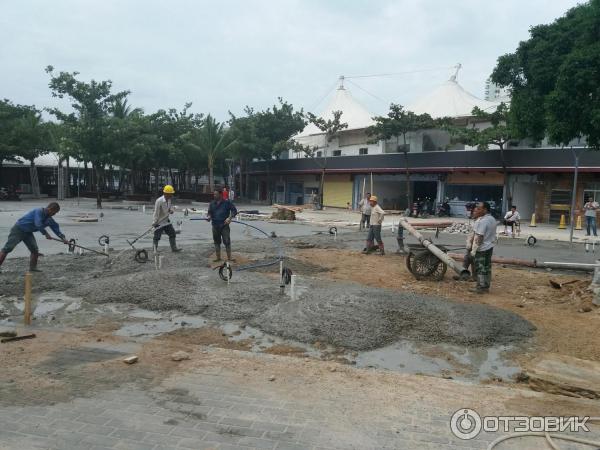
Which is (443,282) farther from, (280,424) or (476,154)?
(476,154)

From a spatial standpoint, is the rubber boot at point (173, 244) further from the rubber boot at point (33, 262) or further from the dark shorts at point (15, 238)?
the dark shorts at point (15, 238)

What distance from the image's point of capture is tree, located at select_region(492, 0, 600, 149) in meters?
9.80

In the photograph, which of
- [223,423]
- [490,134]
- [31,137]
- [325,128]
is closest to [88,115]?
[31,137]

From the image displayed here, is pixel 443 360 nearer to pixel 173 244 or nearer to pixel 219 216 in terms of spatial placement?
pixel 219 216

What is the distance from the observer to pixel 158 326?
6711 millimetres

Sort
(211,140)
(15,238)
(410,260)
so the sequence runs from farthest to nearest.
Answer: (211,140), (410,260), (15,238)

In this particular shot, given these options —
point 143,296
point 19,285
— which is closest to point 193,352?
point 143,296

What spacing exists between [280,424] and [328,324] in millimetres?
2609

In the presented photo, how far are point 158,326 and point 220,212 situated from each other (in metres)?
4.42

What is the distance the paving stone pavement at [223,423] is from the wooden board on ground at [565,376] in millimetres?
1012

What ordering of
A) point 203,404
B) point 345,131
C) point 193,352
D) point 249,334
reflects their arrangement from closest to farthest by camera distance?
point 203,404
point 193,352
point 249,334
point 345,131

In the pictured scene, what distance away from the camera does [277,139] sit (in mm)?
42406

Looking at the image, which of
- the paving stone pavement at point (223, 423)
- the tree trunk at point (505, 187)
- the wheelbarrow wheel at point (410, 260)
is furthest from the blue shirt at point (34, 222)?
the tree trunk at point (505, 187)

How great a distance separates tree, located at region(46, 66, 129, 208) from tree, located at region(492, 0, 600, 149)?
2817 cm
